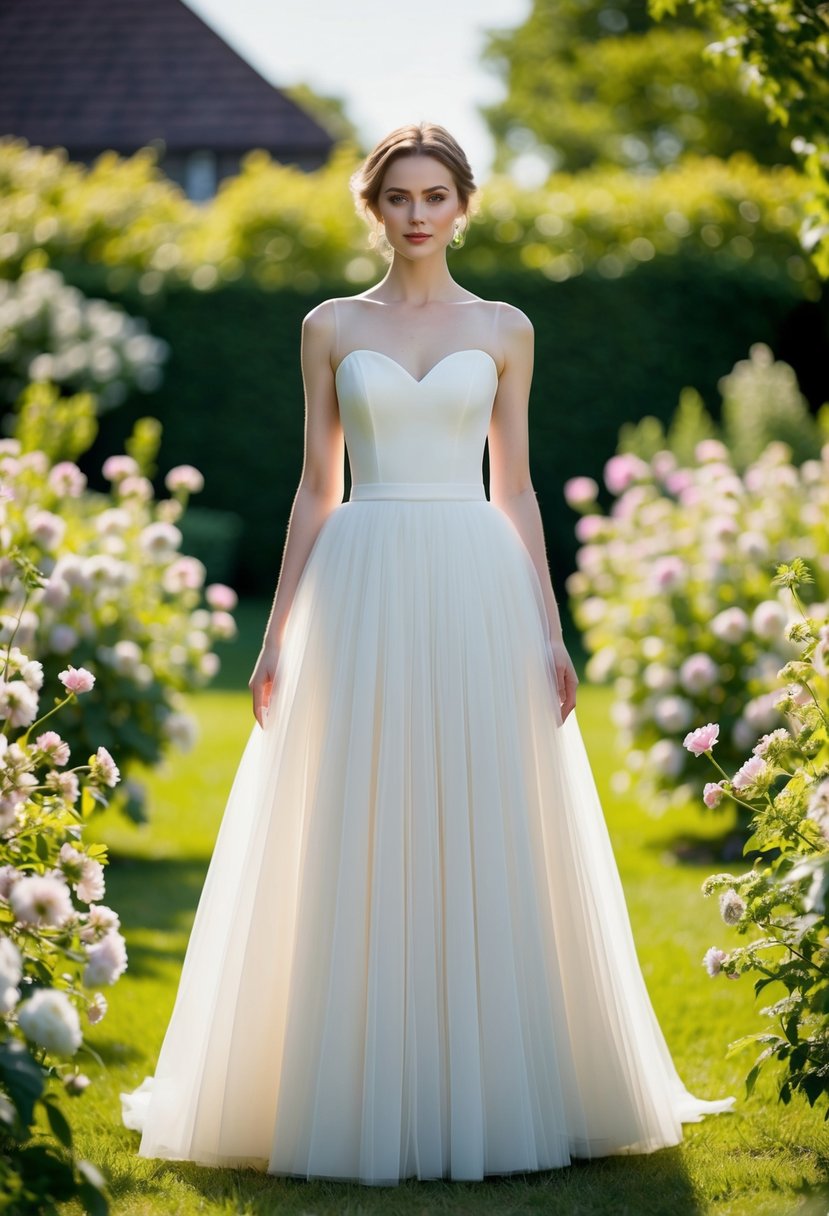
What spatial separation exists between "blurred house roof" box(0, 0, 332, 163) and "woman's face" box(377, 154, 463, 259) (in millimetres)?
18756

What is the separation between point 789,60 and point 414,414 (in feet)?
5.04

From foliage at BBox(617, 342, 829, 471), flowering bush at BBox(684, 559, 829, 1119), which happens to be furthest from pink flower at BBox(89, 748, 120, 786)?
foliage at BBox(617, 342, 829, 471)

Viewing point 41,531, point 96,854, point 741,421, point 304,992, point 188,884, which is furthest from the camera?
point 741,421

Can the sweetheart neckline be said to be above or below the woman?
above

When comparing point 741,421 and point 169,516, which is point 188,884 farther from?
point 741,421

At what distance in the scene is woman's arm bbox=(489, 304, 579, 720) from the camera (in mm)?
3359

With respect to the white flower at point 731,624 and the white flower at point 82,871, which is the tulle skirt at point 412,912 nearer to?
the white flower at point 82,871

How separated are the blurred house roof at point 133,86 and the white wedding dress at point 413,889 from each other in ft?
62.5

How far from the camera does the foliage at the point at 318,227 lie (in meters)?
14.6

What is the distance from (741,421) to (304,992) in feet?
33.6

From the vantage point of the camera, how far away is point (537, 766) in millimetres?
3244

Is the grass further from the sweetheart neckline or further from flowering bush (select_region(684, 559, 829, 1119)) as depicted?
the sweetheart neckline

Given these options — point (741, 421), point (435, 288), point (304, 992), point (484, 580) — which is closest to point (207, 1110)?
point (304, 992)

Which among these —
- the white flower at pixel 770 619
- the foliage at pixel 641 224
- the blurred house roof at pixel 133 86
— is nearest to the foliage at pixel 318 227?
the foliage at pixel 641 224
